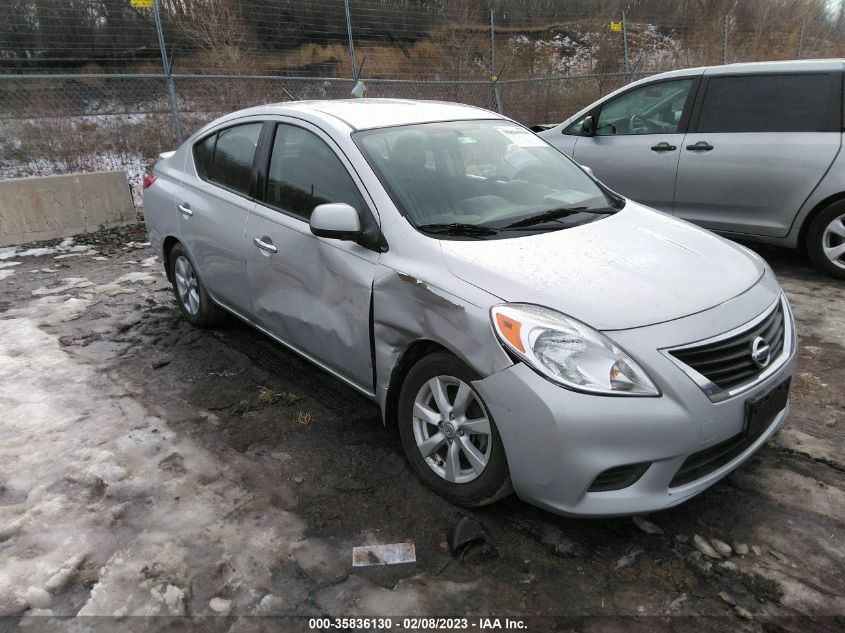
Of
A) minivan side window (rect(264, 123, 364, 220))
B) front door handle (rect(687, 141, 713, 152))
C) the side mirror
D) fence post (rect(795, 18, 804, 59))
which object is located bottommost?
front door handle (rect(687, 141, 713, 152))

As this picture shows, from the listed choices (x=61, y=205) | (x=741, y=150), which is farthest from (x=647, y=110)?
(x=61, y=205)

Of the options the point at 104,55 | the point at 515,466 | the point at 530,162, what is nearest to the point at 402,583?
the point at 515,466

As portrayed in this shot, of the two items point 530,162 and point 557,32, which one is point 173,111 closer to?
point 530,162

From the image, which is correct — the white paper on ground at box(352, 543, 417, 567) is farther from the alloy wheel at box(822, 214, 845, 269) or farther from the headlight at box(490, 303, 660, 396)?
the alloy wheel at box(822, 214, 845, 269)

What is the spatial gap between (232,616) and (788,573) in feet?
6.66

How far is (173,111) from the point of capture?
8.70 meters

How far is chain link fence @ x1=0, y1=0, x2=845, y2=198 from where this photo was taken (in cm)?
904

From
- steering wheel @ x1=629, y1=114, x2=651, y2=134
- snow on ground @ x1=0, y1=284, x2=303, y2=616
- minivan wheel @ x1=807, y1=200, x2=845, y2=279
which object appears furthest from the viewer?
steering wheel @ x1=629, y1=114, x2=651, y2=134

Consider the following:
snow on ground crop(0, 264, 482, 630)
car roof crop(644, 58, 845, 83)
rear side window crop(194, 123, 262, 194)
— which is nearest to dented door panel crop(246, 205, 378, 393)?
rear side window crop(194, 123, 262, 194)

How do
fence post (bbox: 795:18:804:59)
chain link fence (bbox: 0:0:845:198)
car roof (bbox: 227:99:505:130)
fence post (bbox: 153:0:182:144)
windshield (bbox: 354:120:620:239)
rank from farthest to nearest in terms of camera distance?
fence post (bbox: 795:18:804:59), chain link fence (bbox: 0:0:845:198), fence post (bbox: 153:0:182:144), car roof (bbox: 227:99:505:130), windshield (bbox: 354:120:620:239)

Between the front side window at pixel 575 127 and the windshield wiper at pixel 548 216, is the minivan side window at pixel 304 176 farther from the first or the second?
the front side window at pixel 575 127

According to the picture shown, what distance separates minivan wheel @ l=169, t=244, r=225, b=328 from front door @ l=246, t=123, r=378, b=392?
0.88 meters

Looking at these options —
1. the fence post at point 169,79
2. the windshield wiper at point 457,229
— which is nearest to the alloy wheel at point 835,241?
the windshield wiper at point 457,229

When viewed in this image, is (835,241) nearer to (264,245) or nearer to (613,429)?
(613,429)
